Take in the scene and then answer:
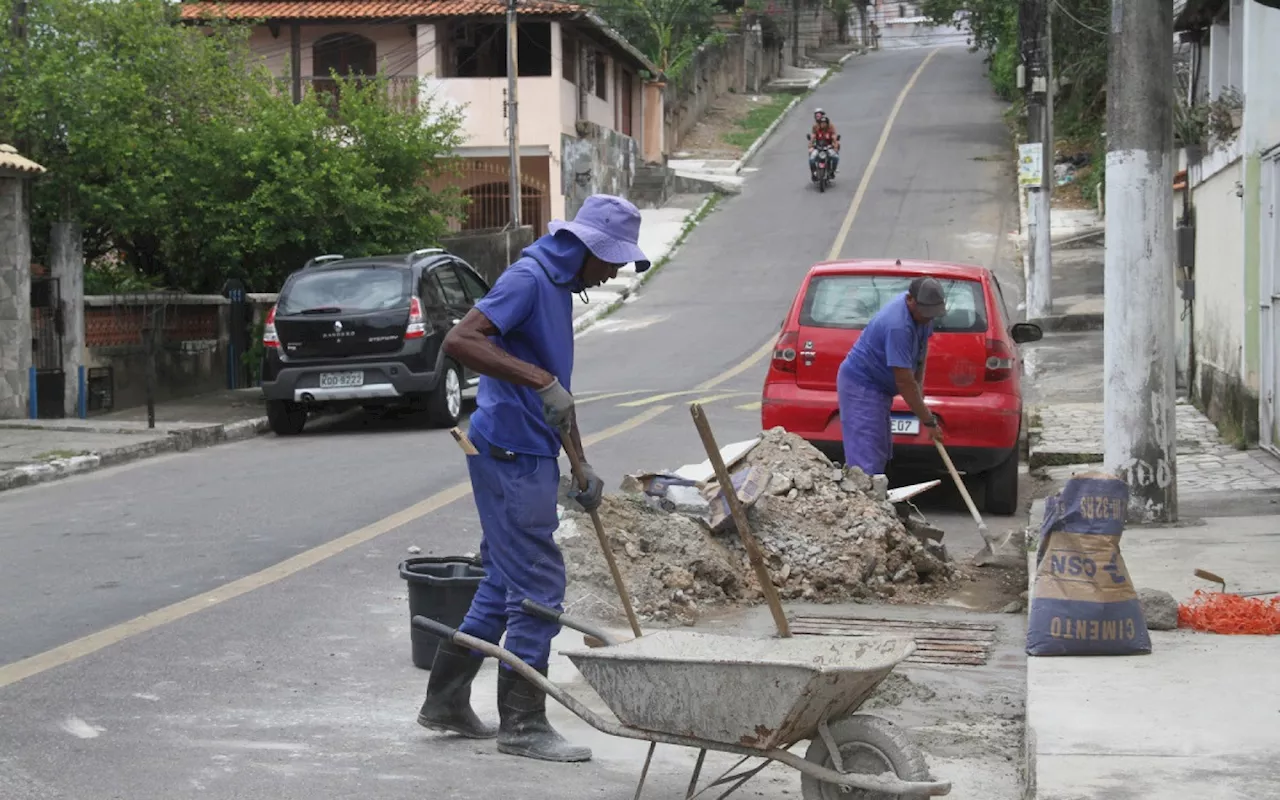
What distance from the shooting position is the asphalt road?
5.46 m

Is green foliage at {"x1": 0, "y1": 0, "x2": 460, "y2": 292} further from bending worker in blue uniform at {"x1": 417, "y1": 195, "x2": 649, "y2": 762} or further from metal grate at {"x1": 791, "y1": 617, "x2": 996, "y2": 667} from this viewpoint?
bending worker in blue uniform at {"x1": 417, "y1": 195, "x2": 649, "y2": 762}

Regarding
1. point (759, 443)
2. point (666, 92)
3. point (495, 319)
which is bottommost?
point (759, 443)

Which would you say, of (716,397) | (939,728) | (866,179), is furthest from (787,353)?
(866,179)

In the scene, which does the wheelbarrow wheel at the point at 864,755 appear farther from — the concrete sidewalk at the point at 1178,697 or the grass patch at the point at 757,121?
the grass patch at the point at 757,121

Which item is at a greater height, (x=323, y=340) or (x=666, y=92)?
(x=666, y=92)

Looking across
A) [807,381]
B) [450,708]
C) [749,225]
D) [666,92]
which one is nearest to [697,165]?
[666,92]

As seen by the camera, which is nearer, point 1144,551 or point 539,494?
Result: point 539,494

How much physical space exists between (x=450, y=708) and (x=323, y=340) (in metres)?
11.1

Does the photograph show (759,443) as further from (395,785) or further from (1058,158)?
(1058,158)

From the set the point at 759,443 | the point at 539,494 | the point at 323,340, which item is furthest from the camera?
the point at 323,340

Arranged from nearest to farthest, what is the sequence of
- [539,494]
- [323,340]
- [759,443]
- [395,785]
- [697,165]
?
[395,785]
[539,494]
[759,443]
[323,340]
[697,165]

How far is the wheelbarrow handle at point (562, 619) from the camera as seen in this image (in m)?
5.36

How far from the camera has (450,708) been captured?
5.83m

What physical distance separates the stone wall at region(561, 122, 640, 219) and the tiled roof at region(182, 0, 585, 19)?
10.0ft
